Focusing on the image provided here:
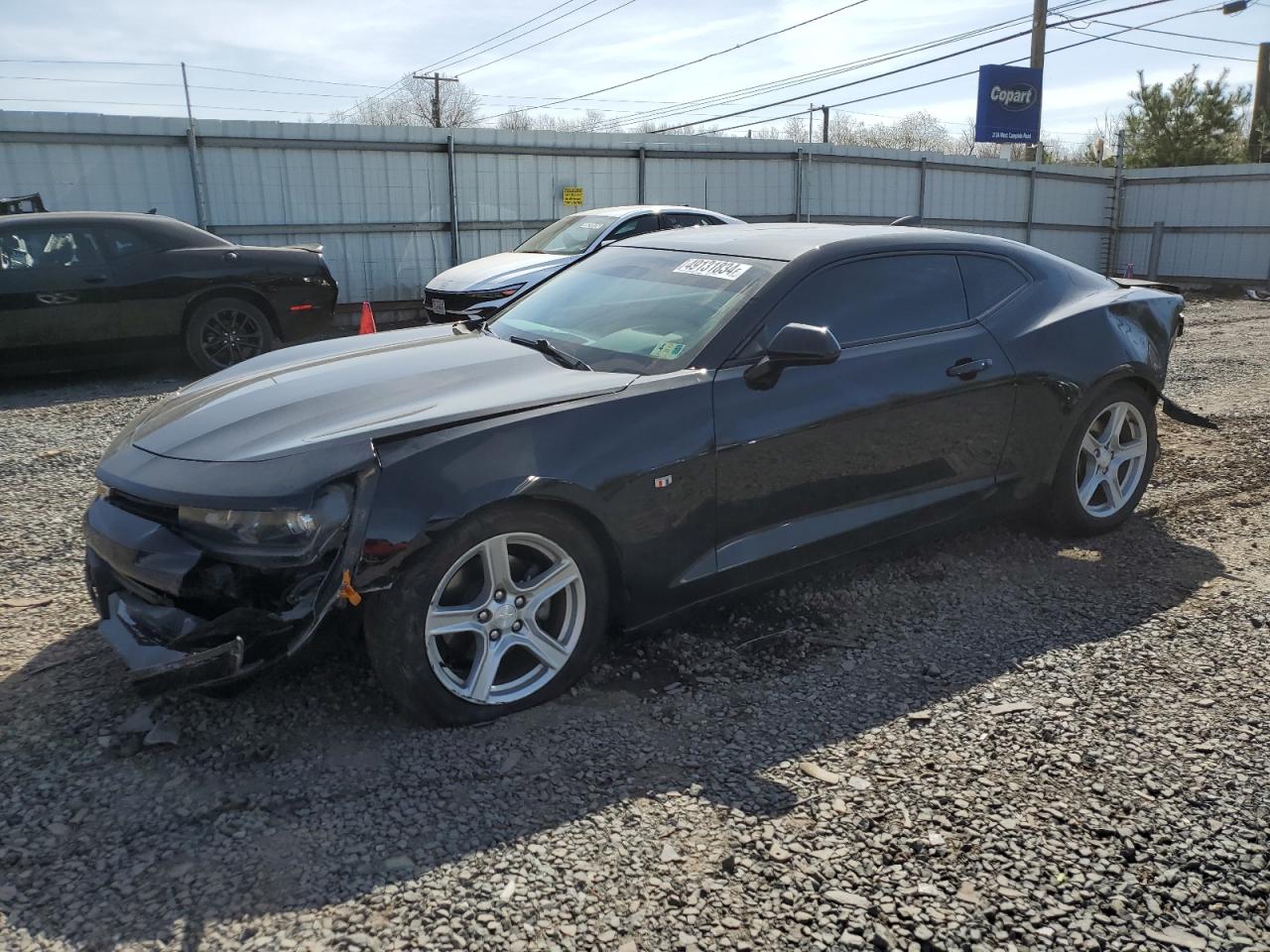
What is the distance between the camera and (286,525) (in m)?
2.86

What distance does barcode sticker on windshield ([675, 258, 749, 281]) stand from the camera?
398 centimetres

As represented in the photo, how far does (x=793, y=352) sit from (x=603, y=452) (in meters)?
A: 0.79

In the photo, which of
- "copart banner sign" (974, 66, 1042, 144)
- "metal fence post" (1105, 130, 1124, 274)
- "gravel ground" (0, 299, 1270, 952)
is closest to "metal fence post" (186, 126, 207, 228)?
"gravel ground" (0, 299, 1270, 952)

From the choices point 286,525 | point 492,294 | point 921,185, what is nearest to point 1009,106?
point 921,185

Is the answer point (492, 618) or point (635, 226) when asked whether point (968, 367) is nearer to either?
point (492, 618)

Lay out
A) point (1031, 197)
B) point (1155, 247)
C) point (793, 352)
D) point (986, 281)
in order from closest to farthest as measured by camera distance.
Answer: point (793, 352) < point (986, 281) < point (1031, 197) < point (1155, 247)

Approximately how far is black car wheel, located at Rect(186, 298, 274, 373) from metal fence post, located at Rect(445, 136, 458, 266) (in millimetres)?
5172

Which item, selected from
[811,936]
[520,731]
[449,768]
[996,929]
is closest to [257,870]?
[449,768]

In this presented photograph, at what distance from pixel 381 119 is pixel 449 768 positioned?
6144 cm

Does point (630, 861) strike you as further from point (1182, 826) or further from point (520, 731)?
point (1182, 826)

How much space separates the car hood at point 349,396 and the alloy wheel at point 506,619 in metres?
0.46

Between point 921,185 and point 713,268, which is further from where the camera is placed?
point 921,185

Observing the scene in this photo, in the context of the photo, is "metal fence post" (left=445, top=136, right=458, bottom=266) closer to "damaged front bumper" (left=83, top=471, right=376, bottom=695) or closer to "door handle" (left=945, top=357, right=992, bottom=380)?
"door handle" (left=945, top=357, right=992, bottom=380)

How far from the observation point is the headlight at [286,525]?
2.85m
